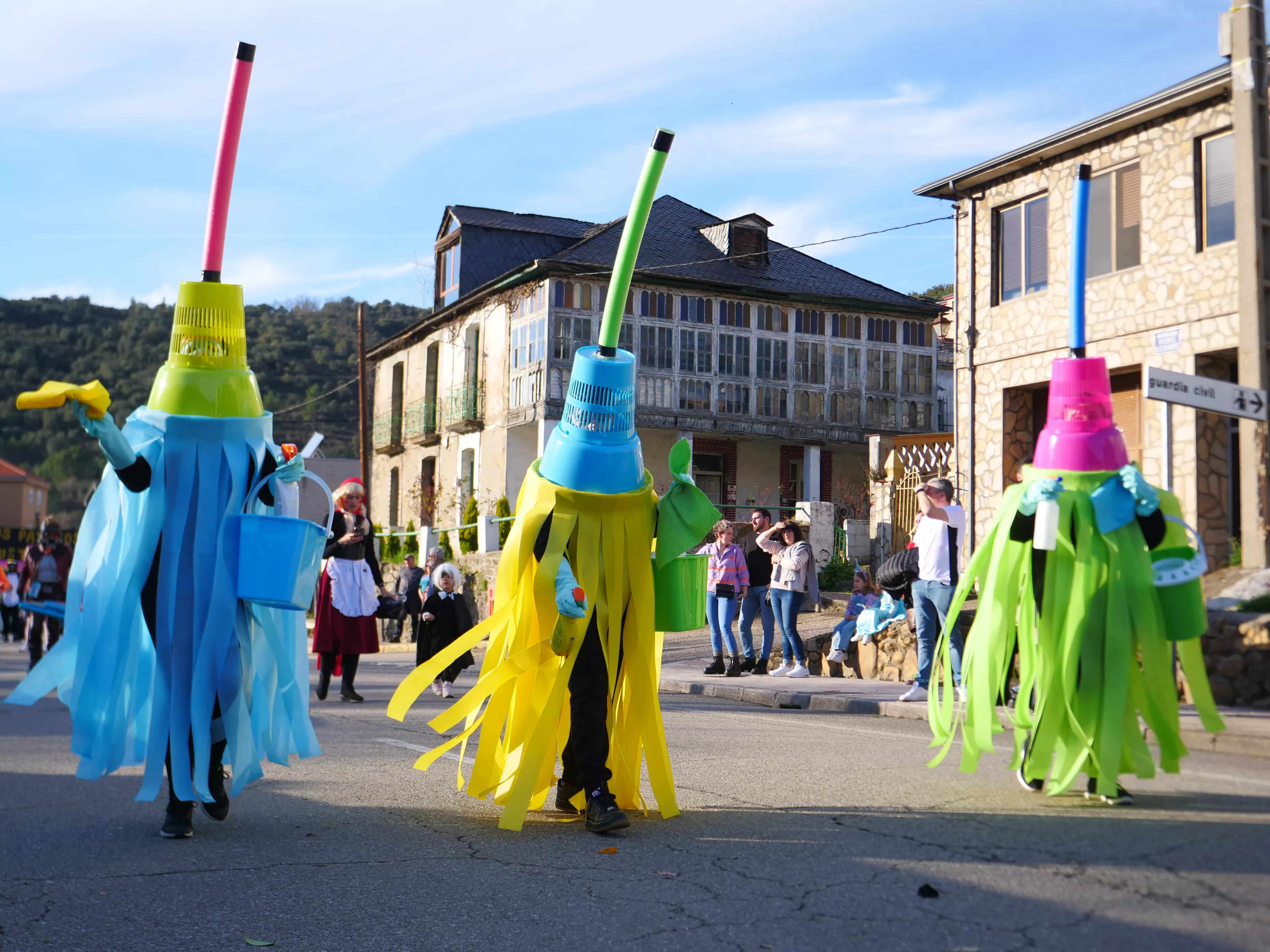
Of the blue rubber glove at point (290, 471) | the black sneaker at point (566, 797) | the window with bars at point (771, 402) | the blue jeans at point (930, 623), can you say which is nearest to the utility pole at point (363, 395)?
the window with bars at point (771, 402)

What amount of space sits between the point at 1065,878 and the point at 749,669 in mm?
9617

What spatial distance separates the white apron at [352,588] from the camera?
33.5 feet

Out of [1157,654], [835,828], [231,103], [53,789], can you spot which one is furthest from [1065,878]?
[53,789]

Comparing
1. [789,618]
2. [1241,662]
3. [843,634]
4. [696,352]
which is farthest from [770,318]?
[1241,662]

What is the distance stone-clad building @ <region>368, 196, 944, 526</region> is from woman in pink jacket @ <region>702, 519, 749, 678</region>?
14.4 meters

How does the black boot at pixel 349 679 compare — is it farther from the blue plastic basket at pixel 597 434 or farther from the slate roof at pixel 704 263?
the slate roof at pixel 704 263

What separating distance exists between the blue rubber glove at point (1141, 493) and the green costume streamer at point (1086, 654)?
0.07 m

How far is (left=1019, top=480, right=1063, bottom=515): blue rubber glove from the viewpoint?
15.6ft

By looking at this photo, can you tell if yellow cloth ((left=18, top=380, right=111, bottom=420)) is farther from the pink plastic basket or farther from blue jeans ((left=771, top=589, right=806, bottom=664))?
blue jeans ((left=771, top=589, right=806, bottom=664))

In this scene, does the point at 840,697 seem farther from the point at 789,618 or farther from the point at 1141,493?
the point at 1141,493

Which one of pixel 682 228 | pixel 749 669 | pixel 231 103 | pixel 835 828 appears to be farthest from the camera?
pixel 682 228

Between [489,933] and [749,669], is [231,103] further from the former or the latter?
[749,669]

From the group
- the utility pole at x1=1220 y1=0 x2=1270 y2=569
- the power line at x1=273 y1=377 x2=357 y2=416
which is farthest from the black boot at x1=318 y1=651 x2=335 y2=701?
the power line at x1=273 y1=377 x2=357 y2=416

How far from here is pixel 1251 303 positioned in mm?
9078
